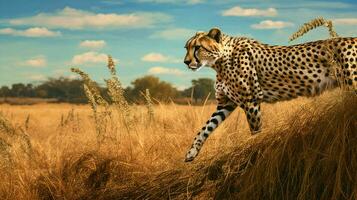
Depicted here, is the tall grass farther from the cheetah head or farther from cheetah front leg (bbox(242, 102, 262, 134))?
the cheetah head

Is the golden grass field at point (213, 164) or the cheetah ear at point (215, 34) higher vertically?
the cheetah ear at point (215, 34)

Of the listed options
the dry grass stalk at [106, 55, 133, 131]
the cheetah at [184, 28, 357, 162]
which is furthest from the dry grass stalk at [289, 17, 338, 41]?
the dry grass stalk at [106, 55, 133, 131]

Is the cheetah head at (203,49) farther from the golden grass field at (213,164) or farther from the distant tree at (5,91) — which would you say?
the distant tree at (5,91)

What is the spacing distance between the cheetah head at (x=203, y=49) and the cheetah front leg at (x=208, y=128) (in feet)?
1.46

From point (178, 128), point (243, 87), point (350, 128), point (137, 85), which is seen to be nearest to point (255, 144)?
point (350, 128)

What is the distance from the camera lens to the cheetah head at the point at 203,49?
6555 millimetres

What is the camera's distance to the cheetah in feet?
21.6

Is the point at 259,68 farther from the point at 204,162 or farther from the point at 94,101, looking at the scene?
the point at 94,101

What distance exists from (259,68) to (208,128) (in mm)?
877

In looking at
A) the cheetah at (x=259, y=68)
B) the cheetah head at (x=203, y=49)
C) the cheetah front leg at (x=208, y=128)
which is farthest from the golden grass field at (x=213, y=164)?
the cheetah head at (x=203, y=49)

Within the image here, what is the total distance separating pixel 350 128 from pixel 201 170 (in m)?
1.38

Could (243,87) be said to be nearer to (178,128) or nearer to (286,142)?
(286,142)

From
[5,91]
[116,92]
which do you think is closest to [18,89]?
→ [5,91]

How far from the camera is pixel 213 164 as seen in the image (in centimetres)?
566
